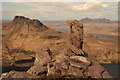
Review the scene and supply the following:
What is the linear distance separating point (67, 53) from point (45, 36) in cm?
6375

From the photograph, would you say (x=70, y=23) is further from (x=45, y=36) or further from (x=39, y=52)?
(x=45, y=36)

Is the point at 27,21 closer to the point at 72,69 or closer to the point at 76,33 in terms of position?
the point at 76,33

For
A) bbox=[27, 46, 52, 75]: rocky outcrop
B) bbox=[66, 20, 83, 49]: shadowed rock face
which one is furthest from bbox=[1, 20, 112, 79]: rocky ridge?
bbox=[66, 20, 83, 49]: shadowed rock face

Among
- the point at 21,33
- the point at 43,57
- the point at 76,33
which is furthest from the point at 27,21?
the point at 76,33

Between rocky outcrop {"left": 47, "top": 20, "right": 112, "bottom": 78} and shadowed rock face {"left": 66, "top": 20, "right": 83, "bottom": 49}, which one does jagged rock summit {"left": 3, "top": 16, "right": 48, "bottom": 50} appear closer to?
shadowed rock face {"left": 66, "top": 20, "right": 83, "bottom": 49}

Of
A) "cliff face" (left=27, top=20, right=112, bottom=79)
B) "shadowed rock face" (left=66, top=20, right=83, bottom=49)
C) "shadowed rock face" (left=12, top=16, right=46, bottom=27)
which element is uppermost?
"shadowed rock face" (left=12, top=16, right=46, bottom=27)

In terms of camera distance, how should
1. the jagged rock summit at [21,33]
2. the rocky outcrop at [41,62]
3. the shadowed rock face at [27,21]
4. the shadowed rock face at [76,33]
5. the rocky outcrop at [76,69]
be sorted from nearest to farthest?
the rocky outcrop at [76,69], the rocky outcrop at [41,62], the shadowed rock face at [76,33], the jagged rock summit at [21,33], the shadowed rock face at [27,21]

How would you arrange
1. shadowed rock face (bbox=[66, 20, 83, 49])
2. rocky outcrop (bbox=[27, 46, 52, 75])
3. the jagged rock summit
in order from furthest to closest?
Result: the jagged rock summit < shadowed rock face (bbox=[66, 20, 83, 49]) < rocky outcrop (bbox=[27, 46, 52, 75])

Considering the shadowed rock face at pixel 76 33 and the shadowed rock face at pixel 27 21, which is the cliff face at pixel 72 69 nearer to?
the shadowed rock face at pixel 76 33

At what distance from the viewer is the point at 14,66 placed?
135 ft

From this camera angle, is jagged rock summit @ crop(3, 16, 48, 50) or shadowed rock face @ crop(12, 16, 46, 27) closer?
jagged rock summit @ crop(3, 16, 48, 50)

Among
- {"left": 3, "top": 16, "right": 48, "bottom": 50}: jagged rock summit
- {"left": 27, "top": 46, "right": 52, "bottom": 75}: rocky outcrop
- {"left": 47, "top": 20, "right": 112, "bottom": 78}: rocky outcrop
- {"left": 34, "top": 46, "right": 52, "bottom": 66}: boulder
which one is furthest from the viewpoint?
{"left": 3, "top": 16, "right": 48, "bottom": 50}: jagged rock summit

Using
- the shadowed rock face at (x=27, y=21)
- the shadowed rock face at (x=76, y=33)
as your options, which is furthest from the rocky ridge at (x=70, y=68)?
the shadowed rock face at (x=27, y=21)

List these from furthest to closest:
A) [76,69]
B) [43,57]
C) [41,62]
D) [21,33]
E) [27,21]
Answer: [27,21] < [21,33] < [43,57] < [41,62] < [76,69]
